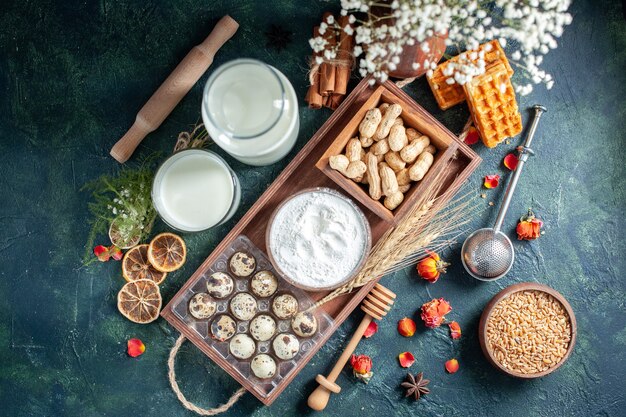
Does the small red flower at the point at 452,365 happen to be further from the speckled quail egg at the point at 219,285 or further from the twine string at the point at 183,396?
the speckled quail egg at the point at 219,285

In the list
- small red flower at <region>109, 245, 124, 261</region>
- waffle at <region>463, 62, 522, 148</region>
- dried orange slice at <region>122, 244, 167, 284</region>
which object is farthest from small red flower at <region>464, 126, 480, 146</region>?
small red flower at <region>109, 245, 124, 261</region>

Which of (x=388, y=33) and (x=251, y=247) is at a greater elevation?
(x=388, y=33)

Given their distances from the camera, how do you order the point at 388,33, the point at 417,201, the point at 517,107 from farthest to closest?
the point at 517,107, the point at 417,201, the point at 388,33

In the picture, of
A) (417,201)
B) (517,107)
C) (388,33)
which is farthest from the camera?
(517,107)

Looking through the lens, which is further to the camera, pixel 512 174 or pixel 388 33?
pixel 512 174

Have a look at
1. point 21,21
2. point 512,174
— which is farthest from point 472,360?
point 21,21

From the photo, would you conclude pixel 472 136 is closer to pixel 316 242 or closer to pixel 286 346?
pixel 316 242

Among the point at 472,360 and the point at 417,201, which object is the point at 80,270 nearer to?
the point at 417,201
